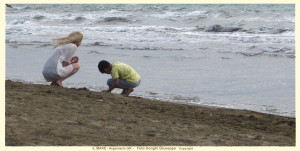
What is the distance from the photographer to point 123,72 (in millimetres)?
7844

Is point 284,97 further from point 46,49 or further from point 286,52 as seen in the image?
point 46,49

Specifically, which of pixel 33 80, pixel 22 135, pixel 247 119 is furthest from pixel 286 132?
pixel 33 80

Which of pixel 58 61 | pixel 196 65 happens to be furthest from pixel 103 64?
pixel 196 65

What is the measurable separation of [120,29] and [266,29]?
6413mm

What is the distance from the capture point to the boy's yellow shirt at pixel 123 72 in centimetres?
771

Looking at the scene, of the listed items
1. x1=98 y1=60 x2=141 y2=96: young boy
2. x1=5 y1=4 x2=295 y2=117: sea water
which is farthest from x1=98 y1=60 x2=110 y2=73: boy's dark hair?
x1=5 y1=4 x2=295 y2=117: sea water

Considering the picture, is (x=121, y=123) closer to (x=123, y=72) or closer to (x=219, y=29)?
(x=123, y=72)

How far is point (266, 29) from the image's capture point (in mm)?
20953

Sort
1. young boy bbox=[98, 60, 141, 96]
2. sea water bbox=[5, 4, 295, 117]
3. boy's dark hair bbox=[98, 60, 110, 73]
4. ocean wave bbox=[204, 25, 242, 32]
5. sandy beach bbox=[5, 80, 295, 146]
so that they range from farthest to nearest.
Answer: ocean wave bbox=[204, 25, 242, 32] → sea water bbox=[5, 4, 295, 117] → young boy bbox=[98, 60, 141, 96] → boy's dark hair bbox=[98, 60, 110, 73] → sandy beach bbox=[5, 80, 295, 146]

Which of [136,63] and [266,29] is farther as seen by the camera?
[266,29]

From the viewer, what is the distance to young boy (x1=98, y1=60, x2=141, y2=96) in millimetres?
7670

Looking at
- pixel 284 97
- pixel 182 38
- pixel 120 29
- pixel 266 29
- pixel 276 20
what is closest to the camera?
pixel 284 97

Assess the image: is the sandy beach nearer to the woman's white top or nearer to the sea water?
the woman's white top

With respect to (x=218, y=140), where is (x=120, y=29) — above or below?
below
